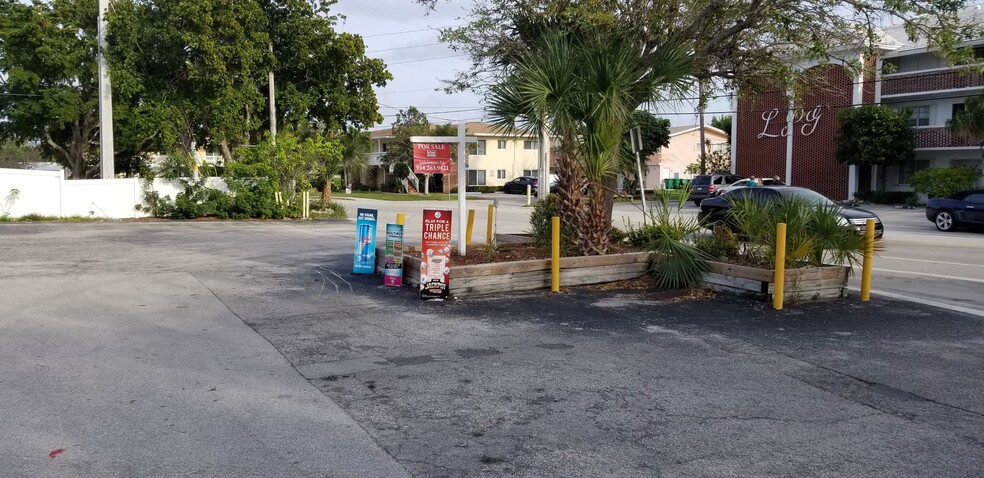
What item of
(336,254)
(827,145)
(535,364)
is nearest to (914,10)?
(535,364)

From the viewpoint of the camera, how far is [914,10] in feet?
39.0

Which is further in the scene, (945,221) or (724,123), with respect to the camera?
(724,123)

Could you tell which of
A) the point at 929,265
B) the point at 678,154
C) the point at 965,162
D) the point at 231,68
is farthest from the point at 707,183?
the point at 929,265

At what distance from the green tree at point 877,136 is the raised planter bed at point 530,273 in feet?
106

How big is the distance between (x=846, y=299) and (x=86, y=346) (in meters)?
9.24

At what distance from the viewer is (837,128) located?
43000 millimetres

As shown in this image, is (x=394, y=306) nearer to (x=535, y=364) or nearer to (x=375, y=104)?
(x=535, y=364)

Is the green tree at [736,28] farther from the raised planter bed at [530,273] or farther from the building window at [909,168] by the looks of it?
the building window at [909,168]

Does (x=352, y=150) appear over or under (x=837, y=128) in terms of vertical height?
under

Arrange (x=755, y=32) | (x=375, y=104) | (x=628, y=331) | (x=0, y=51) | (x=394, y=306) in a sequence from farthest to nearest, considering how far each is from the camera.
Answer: (x=0, y=51), (x=375, y=104), (x=755, y=32), (x=394, y=306), (x=628, y=331)

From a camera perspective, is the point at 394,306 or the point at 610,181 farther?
the point at 610,181

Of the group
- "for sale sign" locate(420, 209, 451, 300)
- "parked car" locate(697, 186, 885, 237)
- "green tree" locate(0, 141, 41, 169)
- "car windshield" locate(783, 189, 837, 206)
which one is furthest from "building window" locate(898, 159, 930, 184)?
"green tree" locate(0, 141, 41, 169)

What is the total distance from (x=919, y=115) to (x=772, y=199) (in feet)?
117

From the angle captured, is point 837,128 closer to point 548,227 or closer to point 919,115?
point 919,115
